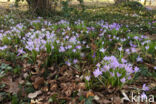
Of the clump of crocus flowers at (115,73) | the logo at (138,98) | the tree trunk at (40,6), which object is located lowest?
the logo at (138,98)

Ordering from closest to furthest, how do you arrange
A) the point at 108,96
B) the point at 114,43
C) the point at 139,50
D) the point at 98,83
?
the point at 108,96 → the point at 98,83 → the point at 139,50 → the point at 114,43

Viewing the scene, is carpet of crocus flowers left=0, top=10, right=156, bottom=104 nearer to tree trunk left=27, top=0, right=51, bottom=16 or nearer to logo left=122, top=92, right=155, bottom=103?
logo left=122, top=92, right=155, bottom=103

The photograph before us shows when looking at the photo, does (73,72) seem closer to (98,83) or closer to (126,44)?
(98,83)

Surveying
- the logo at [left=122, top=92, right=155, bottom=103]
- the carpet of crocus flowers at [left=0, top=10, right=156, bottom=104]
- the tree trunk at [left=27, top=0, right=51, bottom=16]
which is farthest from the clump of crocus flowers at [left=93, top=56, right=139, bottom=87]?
the tree trunk at [left=27, top=0, right=51, bottom=16]

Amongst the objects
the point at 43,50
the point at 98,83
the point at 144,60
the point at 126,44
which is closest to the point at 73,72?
the point at 98,83

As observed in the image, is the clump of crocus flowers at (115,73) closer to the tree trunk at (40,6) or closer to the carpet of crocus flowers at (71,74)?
the carpet of crocus flowers at (71,74)

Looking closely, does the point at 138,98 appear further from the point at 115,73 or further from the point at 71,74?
the point at 71,74

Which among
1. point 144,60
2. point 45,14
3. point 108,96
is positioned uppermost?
point 45,14

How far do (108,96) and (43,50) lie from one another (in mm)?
1353

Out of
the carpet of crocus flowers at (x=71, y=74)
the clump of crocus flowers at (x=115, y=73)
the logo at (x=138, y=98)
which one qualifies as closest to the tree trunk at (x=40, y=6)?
the carpet of crocus flowers at (x=71, y=74)

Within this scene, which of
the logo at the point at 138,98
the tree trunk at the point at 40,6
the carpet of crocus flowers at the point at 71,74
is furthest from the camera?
the tree trunk at the point at 40,6

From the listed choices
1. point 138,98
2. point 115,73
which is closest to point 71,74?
point 115,73

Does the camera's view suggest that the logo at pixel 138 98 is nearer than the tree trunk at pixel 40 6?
Yes

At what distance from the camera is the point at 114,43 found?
10.9ft
